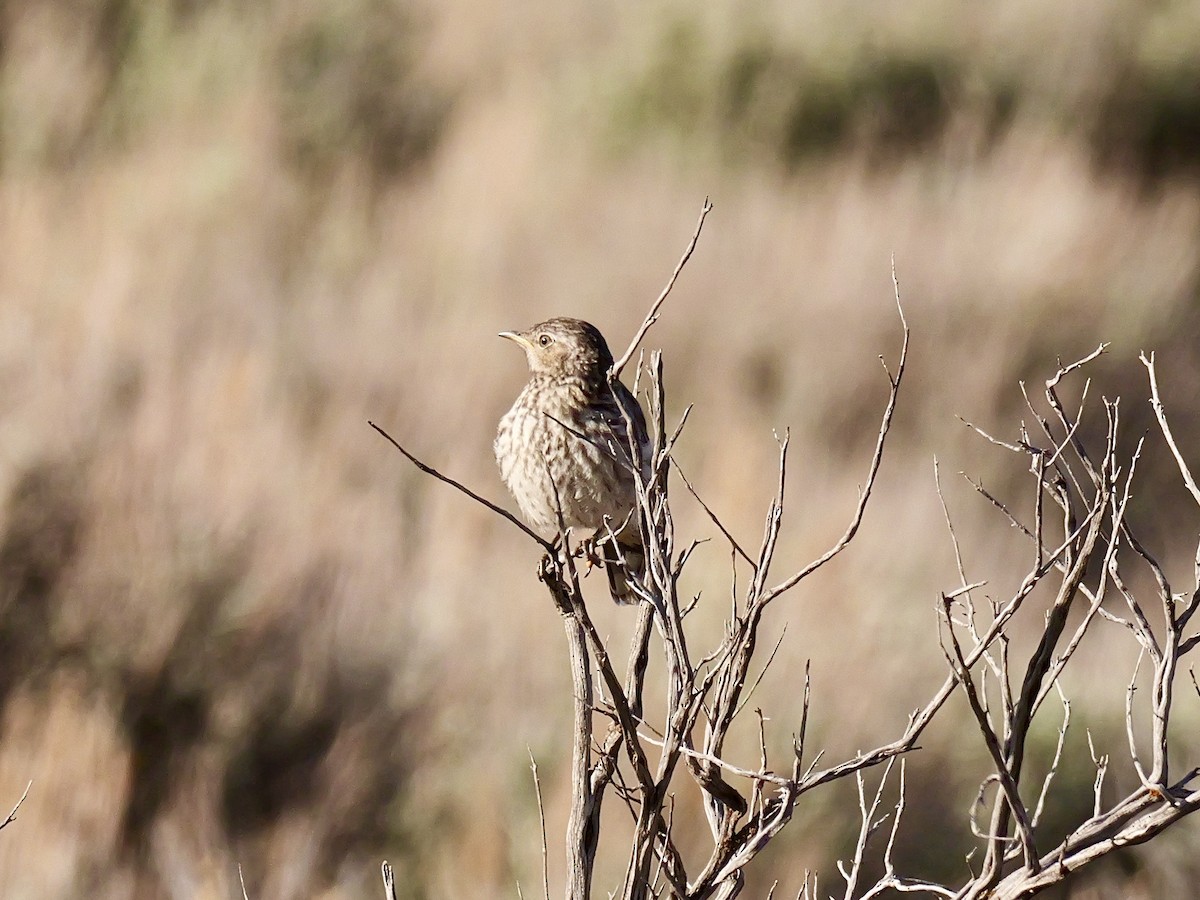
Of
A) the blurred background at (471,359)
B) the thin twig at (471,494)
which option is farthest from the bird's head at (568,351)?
the thin twig at (471,494)

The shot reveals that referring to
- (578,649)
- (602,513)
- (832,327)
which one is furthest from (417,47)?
(578,649)

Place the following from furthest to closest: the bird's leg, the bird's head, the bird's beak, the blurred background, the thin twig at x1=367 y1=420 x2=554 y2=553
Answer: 1. the blurred background
2. the bird's beak
3. the bird's head
4. the bird's leg
5. the thin twig at x1=367 y1=420 x2=554 y2=553

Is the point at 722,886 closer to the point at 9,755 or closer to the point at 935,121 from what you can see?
the point at 9,755

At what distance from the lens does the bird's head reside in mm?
4195

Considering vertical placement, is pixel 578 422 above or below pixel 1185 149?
above

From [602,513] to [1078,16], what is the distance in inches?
342

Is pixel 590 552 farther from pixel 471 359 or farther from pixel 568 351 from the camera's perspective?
pixel 471 359

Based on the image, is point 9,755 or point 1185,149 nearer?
point 9,755

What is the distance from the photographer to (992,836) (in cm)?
207

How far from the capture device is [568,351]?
166 inches

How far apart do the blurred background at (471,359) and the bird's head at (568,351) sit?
64.7 inches

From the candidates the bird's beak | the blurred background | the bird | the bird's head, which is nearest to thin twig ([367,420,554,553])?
the bird

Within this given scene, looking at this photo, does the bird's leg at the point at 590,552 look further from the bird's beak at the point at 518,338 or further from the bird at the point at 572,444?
the bird's beak at the point at 518,338

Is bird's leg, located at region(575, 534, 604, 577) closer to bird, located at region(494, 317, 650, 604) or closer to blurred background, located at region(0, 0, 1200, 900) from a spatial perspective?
bird, located at region(494, 317, 650, 604)
